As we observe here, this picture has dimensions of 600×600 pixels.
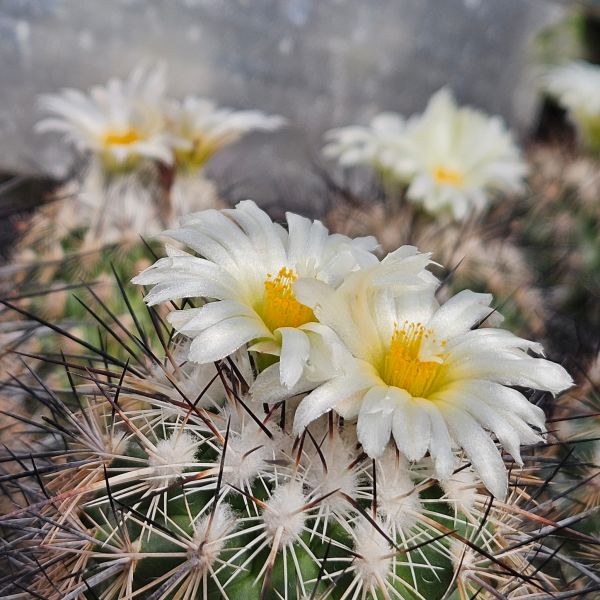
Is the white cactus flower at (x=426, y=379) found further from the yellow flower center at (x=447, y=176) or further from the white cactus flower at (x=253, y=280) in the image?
the yellow flower center at (x=447, y=176)

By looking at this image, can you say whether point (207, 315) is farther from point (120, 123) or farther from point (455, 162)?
point (455, 162)

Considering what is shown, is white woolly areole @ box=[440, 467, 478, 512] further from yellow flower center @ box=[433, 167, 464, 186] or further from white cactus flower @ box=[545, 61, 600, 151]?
white cactus flower @ box=[545, 61, 600, 151]

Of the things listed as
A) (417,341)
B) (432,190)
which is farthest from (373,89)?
(417,341)

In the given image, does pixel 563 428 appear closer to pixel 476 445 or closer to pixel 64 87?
pixel 476 445

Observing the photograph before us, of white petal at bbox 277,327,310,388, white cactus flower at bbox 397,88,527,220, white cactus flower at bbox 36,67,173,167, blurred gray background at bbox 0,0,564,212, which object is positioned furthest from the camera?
blurred gray background at bbox 0,0,564,212

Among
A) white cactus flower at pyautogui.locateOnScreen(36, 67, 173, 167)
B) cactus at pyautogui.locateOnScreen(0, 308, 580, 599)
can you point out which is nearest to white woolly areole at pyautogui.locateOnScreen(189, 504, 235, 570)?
cactus at pyautogui.locateOnScreen(0, 308, 580, 599)
